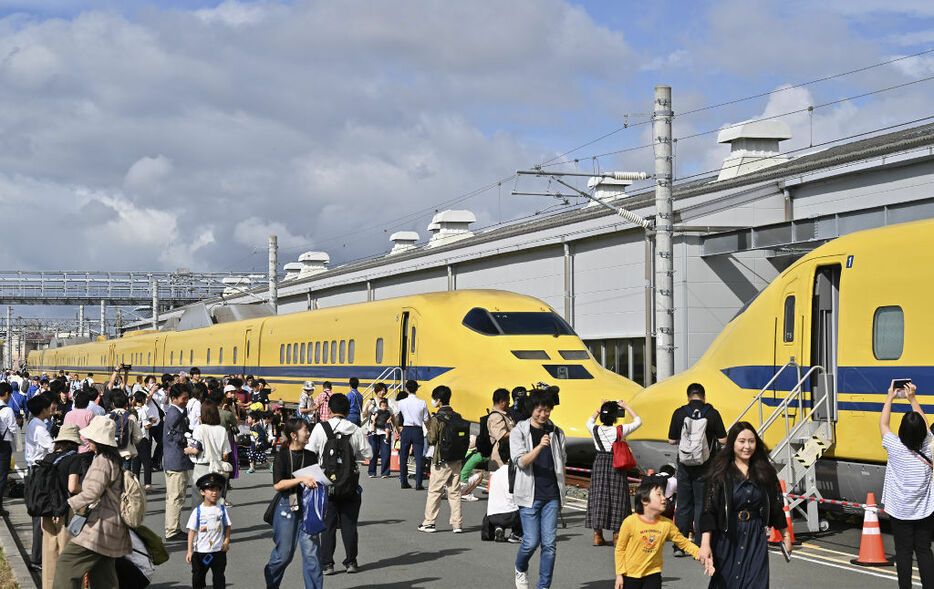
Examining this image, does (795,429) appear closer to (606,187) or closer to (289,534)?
(289,534)

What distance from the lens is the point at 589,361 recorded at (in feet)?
66.2

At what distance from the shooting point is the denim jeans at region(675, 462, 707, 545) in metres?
11.8

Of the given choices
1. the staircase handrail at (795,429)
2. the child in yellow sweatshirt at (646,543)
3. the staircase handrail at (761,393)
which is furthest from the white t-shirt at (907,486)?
the staircase handrail at (761,393)

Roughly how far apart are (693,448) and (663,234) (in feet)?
27.3

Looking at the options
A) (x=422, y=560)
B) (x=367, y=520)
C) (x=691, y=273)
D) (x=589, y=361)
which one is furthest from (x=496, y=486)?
(x=691, y=273)

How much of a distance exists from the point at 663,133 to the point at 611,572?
10859 mm

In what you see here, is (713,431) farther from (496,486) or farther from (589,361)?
(589,361)

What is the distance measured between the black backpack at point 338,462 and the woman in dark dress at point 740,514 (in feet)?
13.1

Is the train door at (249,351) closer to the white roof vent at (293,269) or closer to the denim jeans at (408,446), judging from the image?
the denim jeans at (408,446)

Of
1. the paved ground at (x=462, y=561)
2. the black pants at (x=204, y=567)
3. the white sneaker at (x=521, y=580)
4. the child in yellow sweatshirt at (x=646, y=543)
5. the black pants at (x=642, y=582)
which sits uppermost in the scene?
the child in yellow sweatshirt at (x=646, y=543)

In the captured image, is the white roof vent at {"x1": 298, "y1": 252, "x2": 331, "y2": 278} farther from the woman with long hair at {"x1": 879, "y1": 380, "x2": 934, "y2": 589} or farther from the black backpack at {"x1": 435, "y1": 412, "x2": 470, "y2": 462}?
the woman with long hair at {"x1": 879, "y1": 380, "x2": 934, "y2": 589}

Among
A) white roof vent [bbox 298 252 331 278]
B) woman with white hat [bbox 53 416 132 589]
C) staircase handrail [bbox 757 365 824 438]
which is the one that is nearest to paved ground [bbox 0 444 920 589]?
staircase handrail [bbox 757 365 824 438]

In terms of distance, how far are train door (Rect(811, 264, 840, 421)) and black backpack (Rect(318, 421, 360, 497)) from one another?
5.65m

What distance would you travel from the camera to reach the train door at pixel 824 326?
1280 cm
